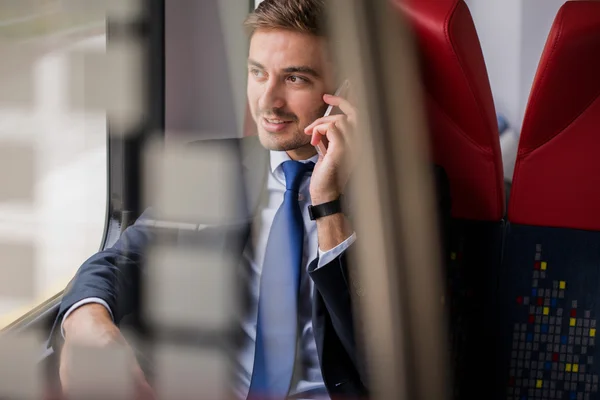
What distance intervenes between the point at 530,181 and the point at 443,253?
0.58ft

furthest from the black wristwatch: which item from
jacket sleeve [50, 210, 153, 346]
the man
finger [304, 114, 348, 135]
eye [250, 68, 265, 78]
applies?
jacket sleeve [50, 210, 153, 346]

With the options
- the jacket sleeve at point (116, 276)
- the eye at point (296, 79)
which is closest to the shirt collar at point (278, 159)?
the eye at point (296, 79)

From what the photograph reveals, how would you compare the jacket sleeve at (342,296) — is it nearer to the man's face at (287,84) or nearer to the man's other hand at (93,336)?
the man's face at (287,84)

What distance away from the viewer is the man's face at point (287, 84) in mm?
962

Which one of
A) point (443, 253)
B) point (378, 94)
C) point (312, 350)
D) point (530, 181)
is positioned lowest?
point (312, 350)

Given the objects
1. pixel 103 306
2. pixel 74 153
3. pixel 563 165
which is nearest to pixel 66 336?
pixel 103 306

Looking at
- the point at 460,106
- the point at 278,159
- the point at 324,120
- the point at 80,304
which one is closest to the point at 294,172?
the point at 278,159

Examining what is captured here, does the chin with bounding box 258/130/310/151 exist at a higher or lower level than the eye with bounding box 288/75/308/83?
lower

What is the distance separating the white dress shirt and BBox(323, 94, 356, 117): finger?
131mm

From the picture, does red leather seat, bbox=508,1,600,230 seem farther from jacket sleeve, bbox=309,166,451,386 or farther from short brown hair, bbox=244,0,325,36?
short brown hair, bbox=244,0,325,36

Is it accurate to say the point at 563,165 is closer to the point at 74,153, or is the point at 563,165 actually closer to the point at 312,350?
the point at 312,350

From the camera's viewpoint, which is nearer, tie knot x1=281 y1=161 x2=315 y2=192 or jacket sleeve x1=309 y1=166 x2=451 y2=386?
jacket sleeve x1=309 y1=166 x2=451 y2=386

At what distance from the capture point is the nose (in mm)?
993

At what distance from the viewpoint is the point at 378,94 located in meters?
0.88
